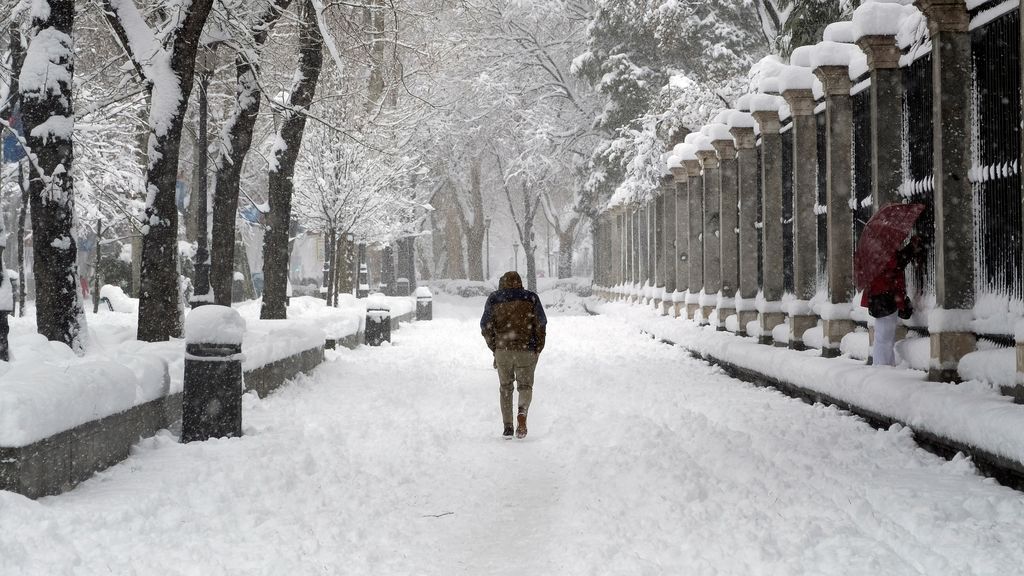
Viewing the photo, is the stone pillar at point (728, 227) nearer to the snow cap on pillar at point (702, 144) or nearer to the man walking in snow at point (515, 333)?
the snow cap on pillar at point (702, 144)

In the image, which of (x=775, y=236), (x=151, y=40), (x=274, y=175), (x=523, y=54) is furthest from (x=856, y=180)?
(x=523, y=54)

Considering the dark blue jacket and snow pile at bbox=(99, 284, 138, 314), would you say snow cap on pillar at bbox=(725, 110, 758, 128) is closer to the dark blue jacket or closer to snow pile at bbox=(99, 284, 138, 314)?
the dark blue jacket

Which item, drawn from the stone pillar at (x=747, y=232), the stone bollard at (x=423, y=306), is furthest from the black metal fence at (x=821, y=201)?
the stone bollard at (x=423, y=306)

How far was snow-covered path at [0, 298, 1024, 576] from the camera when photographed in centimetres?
521

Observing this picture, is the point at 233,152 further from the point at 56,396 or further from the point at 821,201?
the point at 56,396

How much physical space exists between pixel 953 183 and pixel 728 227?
383 inches

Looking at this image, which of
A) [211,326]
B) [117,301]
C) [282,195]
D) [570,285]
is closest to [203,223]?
[282,195]

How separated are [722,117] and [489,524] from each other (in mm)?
13094

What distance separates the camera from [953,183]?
866cm

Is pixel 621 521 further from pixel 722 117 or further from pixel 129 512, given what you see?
pixel 722 117

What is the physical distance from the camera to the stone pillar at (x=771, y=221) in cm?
1495

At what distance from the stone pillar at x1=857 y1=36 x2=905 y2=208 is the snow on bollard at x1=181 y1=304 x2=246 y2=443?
6586mm

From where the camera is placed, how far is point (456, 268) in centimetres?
6072

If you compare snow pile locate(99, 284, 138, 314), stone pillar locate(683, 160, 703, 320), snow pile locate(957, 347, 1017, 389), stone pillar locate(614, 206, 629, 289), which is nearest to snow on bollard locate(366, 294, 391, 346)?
stone pillar locate(683, 160, 703, 320)
